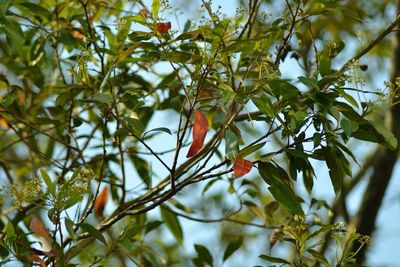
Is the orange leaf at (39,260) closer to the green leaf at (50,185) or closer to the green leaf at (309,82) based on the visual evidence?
the green leaf at (50,185)

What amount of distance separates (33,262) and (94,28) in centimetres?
52

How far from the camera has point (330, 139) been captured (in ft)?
3.90

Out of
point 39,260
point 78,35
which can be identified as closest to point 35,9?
point 78,35

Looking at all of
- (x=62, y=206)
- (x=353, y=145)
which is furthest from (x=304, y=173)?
(x=353, y=145)

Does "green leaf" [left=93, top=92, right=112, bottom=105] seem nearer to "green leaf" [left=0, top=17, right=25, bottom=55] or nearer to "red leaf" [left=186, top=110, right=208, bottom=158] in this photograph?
"red leaf" [left=186, top=110, right=208, bottom=158]

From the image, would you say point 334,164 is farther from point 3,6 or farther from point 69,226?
point 3,6

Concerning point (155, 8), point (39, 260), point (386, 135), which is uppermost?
point (155, 8)

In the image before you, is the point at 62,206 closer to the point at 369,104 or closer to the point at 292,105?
the point at 292,105

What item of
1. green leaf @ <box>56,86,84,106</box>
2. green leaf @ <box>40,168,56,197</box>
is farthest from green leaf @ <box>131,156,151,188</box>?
green leaf @ <box>40,168,56,197</box>

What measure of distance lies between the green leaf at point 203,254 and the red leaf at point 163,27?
613mm

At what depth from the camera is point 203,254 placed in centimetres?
165

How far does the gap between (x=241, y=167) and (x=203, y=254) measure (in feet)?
1.89

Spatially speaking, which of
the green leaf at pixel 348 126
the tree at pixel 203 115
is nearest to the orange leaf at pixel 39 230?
the tree at pixel 203 115

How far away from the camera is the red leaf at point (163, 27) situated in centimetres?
117
